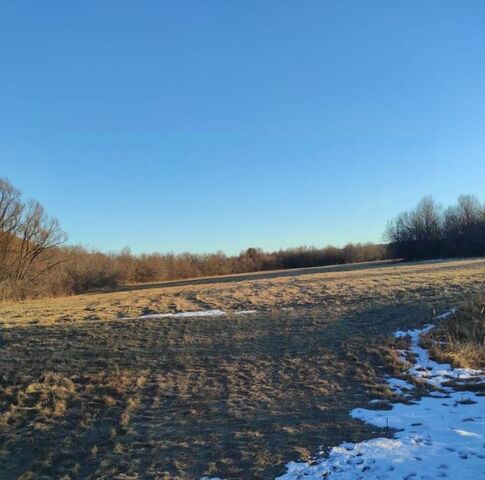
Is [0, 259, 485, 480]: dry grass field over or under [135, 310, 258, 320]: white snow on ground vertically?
under

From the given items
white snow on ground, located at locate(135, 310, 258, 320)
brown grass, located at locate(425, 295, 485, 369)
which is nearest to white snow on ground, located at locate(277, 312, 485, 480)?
brown grass, located at locate(425, 295, 485, 369)

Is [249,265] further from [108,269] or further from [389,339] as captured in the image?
[389,339]

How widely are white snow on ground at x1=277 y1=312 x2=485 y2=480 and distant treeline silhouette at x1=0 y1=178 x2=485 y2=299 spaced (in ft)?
104

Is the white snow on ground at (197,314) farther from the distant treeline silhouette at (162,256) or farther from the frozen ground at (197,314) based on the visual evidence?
the distant treeline silhouette at (162,256)

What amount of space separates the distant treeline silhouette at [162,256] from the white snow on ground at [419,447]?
31.5 metres

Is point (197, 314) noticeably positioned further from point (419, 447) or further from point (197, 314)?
point (419, 447)

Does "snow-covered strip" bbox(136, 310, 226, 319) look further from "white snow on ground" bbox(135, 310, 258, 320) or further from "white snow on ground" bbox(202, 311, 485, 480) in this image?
"white snow on ground" bbox(202, 311, 485, 480)

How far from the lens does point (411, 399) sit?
318 inches

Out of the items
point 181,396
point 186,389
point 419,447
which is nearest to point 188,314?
point 186,389

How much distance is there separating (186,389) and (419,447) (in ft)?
14.9

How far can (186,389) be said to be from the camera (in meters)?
8.94

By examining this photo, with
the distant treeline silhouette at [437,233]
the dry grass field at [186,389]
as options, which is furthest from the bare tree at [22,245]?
the distant treeline silhouette at [437,233]

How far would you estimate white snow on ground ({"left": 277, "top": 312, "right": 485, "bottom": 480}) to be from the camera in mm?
5191

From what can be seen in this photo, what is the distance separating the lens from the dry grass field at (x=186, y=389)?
608cm
